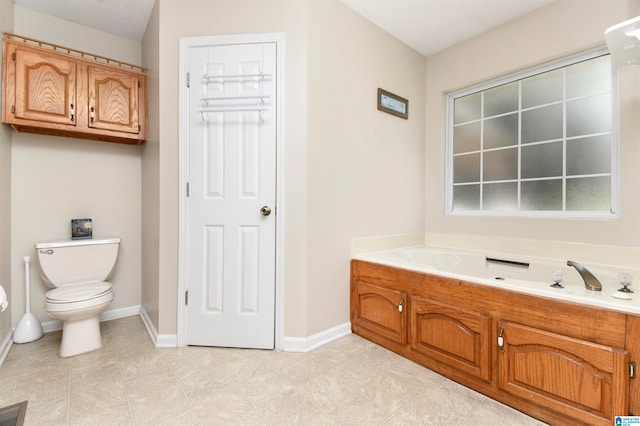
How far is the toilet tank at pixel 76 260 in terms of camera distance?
6.93 feet

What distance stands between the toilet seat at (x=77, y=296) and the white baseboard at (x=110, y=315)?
49 centimetres

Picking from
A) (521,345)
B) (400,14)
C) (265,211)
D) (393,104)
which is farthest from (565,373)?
(400,14)

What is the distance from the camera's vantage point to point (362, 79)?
2.36m

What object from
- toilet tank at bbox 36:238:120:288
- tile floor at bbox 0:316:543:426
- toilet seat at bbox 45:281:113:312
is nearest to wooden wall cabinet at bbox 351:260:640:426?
tile floor at bbox 0:316:543:426

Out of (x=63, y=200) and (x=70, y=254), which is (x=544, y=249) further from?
(x=63, y=200)

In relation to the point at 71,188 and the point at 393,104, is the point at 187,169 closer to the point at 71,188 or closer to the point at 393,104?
the point at 71,188

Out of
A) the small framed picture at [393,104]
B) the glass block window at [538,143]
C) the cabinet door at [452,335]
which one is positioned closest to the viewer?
the cabinet door at [452,335]

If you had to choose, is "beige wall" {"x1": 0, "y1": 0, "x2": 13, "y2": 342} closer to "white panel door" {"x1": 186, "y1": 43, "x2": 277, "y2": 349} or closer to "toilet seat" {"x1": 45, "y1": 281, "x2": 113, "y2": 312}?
"toilet seat" {"x1": 45, "y1": 281, "x2": 113, "y2": 312}

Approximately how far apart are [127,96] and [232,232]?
1.47m

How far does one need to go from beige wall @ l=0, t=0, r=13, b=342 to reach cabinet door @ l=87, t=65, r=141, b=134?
51cm

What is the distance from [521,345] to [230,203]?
6.11ft

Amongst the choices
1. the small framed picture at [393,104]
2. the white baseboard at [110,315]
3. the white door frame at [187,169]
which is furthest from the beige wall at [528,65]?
the white baseboard at [110,315]

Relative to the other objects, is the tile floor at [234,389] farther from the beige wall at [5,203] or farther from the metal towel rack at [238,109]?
the metal towel rack at [238,109]

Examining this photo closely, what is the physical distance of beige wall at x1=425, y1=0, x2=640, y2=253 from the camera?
1.87 m
